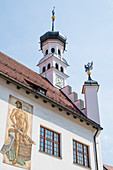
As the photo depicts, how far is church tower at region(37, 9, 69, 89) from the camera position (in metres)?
23.4

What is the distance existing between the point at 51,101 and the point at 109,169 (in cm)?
1628

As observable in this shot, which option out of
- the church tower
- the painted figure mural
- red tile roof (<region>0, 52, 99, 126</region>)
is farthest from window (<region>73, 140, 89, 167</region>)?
the church tower

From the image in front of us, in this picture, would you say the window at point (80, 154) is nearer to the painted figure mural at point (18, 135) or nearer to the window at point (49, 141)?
the window at point (49, 141)

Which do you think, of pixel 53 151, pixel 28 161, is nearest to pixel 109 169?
pixel 53 151

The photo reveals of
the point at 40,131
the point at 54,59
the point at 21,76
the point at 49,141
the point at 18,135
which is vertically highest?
the point at 54,59

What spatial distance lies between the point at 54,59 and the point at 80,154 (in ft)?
35.6

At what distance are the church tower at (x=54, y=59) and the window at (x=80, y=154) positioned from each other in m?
7.01

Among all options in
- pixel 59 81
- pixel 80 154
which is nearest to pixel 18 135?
pixel 80 154

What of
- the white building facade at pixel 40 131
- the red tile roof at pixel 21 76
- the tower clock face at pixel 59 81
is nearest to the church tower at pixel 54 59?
the tower clock face at pixel 59 81

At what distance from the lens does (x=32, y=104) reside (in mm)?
14344

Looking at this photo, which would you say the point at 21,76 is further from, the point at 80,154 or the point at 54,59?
the point at 54,59

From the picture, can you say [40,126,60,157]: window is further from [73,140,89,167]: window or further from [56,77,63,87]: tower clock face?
[56,77,63,87]: tower clock face

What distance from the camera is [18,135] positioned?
41.8 ft

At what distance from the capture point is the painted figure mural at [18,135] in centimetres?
1197
